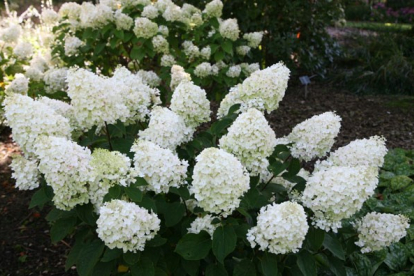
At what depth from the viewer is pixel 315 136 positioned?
1.92m

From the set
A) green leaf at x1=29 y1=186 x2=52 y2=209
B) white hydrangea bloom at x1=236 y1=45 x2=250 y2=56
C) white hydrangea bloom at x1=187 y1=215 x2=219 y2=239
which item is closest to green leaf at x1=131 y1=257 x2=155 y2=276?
white hydrangea bloom at x1=187 y1=215 x2=219 y2=239

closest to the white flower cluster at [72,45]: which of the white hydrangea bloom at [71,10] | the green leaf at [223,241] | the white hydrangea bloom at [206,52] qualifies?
the white hydrangea bloom at [71,10]

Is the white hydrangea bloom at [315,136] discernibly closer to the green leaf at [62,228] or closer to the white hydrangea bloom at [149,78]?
the green leaf at [62,228]

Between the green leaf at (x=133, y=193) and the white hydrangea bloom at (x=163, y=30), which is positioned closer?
the green leaf at (x=133, y=193)

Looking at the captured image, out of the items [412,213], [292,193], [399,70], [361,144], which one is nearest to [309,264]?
[292,193]

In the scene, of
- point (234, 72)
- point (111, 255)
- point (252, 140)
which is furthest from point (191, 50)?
point (111, 255)

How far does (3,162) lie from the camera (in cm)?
441

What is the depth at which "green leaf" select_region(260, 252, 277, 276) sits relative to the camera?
5.28ft

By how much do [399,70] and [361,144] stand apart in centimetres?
484

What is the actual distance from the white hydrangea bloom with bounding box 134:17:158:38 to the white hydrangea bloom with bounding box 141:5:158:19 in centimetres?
18

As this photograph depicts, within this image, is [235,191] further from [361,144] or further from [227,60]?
[227,60]

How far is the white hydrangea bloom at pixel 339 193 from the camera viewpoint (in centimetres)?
161

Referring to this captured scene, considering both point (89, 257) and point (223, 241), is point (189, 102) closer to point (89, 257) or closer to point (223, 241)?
point (223, 241)

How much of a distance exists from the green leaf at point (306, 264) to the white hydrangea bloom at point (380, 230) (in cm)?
35
